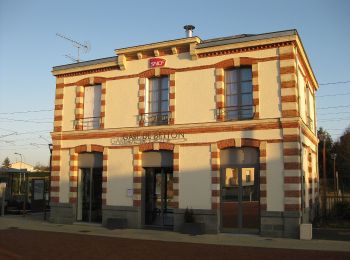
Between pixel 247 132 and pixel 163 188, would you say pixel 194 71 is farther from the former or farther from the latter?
pixel 163 188

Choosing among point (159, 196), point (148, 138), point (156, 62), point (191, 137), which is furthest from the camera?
point (156, 62)

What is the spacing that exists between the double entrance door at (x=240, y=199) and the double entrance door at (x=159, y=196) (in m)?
2.60

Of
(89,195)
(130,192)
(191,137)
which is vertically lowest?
(89,195)

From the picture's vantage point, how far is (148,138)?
17.5m

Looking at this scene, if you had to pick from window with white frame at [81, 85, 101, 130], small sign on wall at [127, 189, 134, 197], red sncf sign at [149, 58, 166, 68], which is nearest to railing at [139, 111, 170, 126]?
red sncf sign at [149, 58, 166, 68]

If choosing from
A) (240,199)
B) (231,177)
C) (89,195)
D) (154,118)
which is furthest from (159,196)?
(240,199)

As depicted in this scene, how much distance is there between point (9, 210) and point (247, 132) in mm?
16181

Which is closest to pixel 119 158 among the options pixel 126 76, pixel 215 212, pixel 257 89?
pixel 126 76

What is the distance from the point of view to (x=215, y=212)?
15828mm

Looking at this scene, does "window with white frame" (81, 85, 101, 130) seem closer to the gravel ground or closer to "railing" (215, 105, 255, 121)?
"railing" (215, 105, 255, 121)

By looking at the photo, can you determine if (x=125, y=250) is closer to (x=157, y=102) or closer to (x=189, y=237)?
(x=189, y=237)

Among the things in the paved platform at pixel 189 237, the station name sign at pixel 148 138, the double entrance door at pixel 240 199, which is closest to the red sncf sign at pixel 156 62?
the station name sign at pixel 148 138

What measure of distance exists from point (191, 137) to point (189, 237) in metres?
4.03

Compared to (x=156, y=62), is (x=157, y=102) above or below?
below
